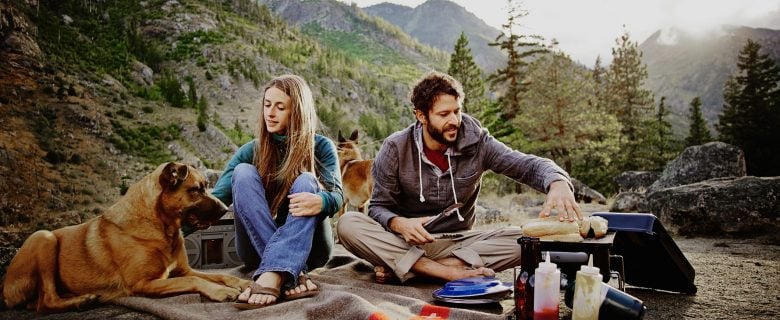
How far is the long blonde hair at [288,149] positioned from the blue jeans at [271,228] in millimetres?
147

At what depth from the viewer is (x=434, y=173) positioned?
3.61 metres

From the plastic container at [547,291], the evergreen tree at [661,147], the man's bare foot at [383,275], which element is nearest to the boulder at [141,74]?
the man's bare foot at [383,275]

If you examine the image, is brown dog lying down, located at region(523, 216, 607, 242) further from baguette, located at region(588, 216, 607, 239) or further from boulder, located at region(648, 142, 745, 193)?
boulder, located at region(648, 142, 745, 193)

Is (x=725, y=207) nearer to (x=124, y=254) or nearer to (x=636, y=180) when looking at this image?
(x=124, y=254)

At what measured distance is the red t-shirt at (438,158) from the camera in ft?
12.0

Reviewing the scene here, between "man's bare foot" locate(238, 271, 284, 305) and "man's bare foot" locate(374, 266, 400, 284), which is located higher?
"man's bare foot" locate(238, 271, 284, 305)

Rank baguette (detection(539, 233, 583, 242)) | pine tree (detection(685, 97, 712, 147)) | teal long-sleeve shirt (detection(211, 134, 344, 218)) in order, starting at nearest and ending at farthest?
baguette (detection(539, 233, 583, 242)), teal long-sleeve shirt (detection(211, 134, 344, 218)), pine tree (detection(685, 97, 712, 147))

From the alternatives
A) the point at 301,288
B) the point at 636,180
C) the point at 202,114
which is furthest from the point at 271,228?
the point at 202,114

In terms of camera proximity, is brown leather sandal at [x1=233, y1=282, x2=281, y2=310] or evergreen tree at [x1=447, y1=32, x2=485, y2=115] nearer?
brown leather sandal at [x1=233, y1=282, x2=281, y2=310]

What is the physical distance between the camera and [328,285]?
325 cm

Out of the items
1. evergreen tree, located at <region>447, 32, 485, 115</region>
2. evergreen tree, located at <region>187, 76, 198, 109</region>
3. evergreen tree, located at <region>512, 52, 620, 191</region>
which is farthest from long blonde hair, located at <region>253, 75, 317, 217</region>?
evergreen tree, located at <region>187, 76, 198, 109</region>

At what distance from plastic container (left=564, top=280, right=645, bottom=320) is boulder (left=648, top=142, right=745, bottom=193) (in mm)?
9564

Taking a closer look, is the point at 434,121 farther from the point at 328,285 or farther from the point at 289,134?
the point at 328,285

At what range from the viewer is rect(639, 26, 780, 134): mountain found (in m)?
127
